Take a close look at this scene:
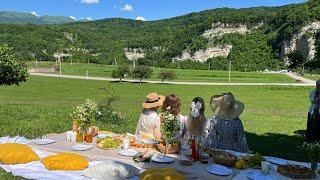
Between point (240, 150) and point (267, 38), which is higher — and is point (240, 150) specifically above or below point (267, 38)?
below

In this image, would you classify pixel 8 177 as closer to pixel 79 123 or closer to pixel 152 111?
pixel 79 123

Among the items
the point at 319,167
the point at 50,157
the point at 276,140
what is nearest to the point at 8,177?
the point at 50,157

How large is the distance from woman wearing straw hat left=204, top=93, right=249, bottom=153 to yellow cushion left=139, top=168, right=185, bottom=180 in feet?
10.3

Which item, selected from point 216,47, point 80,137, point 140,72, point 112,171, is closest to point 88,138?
point 80,137

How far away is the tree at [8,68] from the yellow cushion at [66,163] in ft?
66.8

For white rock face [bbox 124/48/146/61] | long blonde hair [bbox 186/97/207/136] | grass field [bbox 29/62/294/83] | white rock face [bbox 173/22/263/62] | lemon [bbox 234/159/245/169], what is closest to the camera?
lemon [bbox 234/159/245/169]

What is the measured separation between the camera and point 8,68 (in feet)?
91.6

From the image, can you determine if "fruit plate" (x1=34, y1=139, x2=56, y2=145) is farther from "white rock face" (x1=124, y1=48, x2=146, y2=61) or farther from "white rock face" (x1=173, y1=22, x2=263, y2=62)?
"white rock face" (x1=124, y1=48, x2=146, y2=61)

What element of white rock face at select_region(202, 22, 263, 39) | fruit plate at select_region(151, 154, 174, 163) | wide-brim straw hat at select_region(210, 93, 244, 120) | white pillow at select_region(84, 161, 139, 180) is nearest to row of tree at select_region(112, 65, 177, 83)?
wide-brim straw hat at select_region(210, 93, 244, 120)

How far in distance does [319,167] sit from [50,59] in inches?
6060

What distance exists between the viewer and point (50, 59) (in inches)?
6142

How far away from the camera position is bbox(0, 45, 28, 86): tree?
2761cm

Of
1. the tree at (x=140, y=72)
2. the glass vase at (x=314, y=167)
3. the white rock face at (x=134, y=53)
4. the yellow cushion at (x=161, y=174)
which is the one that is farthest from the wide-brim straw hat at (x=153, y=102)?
the white rock face at (x=134, y=53)

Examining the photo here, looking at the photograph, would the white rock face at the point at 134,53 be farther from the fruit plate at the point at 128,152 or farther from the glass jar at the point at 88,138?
the fruit plate at the point at 128,152
